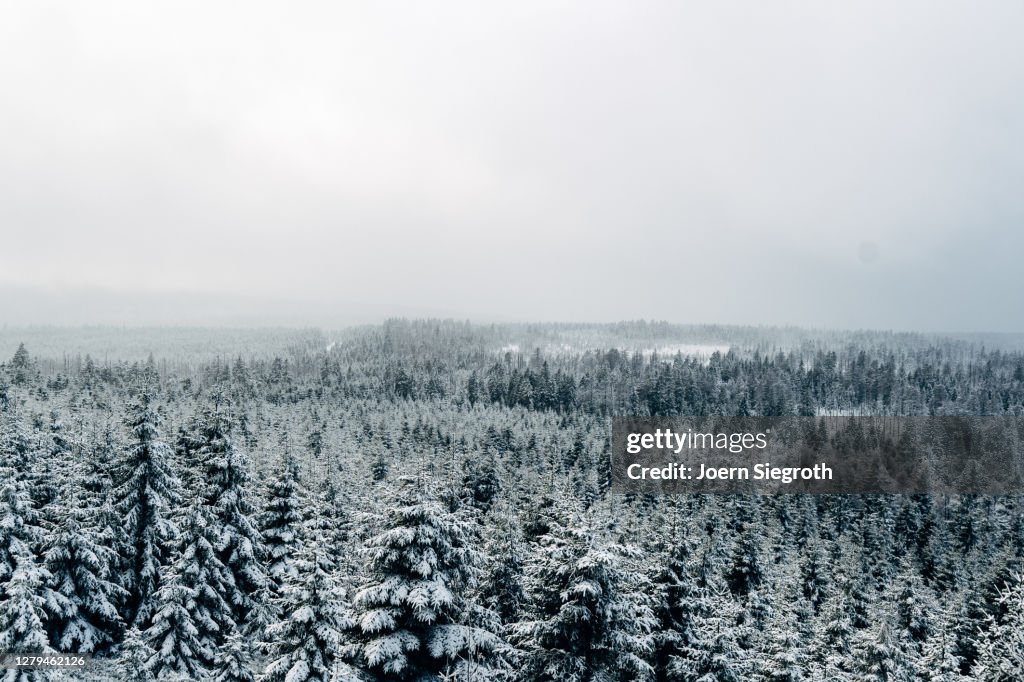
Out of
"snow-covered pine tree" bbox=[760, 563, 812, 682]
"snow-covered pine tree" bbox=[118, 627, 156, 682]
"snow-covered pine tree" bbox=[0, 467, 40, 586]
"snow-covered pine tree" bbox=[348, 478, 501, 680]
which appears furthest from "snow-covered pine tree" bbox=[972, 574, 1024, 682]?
"snow-covered pine tree" bbox=[0, 467, 40, 586]

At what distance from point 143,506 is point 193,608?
6.55 m

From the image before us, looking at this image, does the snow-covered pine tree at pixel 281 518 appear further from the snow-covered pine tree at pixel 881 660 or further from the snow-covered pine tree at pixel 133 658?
the snow-covered pine tree at pixel 881 660

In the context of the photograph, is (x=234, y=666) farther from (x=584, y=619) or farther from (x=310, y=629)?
(x=584, y=619)

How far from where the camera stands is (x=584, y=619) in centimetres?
1543

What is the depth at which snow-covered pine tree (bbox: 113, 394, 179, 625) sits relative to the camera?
2675 centimetres

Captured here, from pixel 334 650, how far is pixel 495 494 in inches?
1641

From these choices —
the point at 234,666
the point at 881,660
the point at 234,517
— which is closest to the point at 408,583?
the point at 234,666

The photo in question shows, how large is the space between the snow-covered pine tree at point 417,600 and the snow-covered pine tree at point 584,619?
5.69 feet

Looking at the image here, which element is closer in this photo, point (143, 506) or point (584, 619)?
point (584, 619)

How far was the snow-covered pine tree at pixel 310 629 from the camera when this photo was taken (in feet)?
53.6

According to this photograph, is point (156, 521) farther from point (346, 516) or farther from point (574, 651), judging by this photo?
point (574, 651)

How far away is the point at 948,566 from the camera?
56.9 m

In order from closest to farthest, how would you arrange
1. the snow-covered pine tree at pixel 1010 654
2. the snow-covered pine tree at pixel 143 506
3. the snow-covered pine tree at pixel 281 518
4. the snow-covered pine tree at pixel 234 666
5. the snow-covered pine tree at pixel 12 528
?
the snow-covered pine tree at pixel 234 666
the snow-covered pine tree at pixel 12 528
the snow-covered pine tree at pixel 1010 654
the snow-covered pine tree at pixel 143 506
the snow-covered pine tree at pixel 281 518

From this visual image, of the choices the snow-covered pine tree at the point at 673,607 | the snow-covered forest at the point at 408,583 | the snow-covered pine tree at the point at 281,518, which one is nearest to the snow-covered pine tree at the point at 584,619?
the snow-covered forest at the point at 408,583
